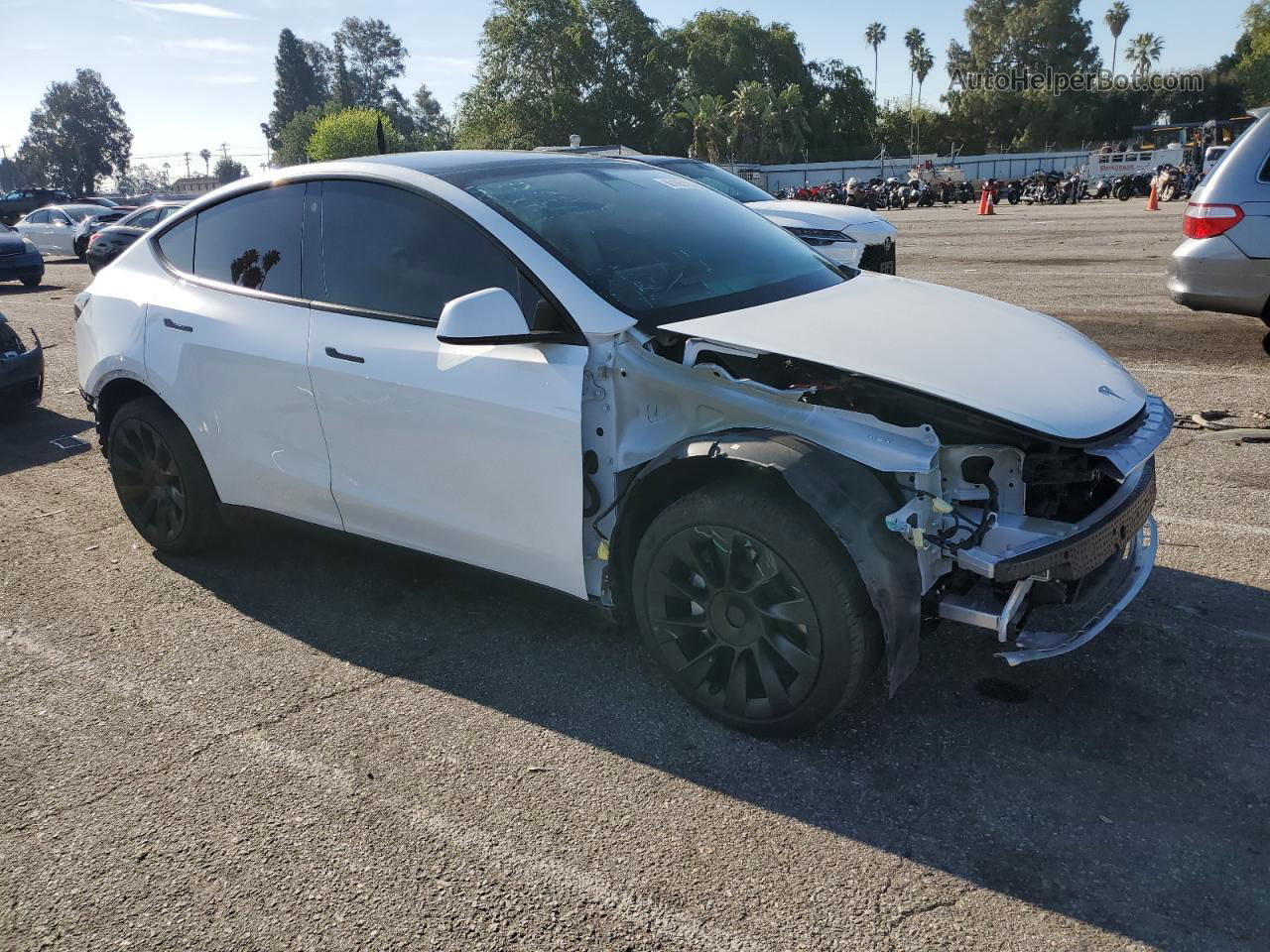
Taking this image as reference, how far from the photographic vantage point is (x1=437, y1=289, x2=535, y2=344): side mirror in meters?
3.04

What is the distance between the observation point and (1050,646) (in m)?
2.78

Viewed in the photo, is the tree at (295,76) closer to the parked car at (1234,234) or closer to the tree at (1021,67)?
the tree at (1021,67)

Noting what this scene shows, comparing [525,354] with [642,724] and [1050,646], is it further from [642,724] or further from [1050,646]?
[1050,646]

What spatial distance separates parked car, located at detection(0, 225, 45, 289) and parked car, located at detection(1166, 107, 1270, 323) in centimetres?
1769

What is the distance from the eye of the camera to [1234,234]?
23.8 ft

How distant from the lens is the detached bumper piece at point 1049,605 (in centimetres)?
272

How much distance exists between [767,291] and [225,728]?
2.41 m

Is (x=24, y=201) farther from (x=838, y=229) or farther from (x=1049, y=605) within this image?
(x=1049, y=605)

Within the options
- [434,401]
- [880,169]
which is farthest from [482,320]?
[880,169]

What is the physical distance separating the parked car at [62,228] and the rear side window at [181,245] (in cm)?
2294

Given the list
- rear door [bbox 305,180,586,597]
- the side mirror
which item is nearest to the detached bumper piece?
rear door [bbox 305,180,586,597]

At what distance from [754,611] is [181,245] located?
3.24 meters

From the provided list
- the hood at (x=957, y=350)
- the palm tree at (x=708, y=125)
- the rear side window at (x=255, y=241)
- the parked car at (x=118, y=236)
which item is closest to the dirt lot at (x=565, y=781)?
the hood at (x=957, y=350)

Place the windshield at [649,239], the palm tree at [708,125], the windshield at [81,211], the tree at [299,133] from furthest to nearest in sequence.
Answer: the tree at [299,133]
the palm tree at [708,125]
the windshield at [81,211]
the windshield at [649,239]
